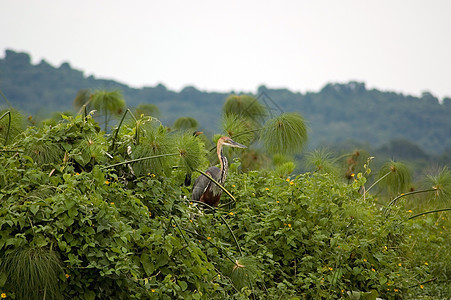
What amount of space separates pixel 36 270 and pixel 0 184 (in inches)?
23.7

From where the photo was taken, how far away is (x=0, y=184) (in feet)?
9.59

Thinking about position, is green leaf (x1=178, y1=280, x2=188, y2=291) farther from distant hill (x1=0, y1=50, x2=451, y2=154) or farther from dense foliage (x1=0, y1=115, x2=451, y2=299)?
distant hill (x1=0, y1=50, x2=451, y2=154)

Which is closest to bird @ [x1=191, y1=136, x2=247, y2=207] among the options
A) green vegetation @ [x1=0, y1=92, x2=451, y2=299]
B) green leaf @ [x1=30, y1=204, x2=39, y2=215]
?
green vegetation @ [x1=0, y1=92, x2=451, y2=299]

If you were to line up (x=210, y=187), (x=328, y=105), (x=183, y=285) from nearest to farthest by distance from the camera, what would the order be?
(x=183, y=285) < (x=210, y=187) < (x=328, y=105)

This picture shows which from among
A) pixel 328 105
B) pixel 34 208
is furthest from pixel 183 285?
pixel 328 105

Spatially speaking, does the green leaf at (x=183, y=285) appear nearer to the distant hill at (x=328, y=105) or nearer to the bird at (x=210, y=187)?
the bird at (x=210, y=187)

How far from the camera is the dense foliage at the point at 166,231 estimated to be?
2.67m

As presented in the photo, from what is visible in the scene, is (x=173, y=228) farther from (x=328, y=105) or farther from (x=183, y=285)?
(x=328, y=105)

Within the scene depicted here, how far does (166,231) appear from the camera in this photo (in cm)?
314

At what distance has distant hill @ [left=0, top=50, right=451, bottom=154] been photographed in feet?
101

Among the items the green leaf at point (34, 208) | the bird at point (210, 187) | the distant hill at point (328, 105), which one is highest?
the green leaf at point (34, 208)

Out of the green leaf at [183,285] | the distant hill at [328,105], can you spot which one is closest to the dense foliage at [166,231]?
the green leaf at [183,285]

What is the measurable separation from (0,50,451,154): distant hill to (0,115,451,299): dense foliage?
26.9 meters

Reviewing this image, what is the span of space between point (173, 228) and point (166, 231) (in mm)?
41
